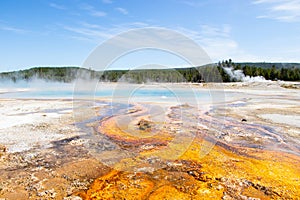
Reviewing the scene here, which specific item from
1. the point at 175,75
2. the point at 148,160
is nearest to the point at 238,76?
the point at 175,75

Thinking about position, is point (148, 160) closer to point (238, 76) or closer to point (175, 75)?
point (175, 75)

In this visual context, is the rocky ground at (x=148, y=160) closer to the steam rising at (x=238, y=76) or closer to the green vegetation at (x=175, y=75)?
the green vegetation at (x=175, y=75)

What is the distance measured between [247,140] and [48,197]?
7125mm

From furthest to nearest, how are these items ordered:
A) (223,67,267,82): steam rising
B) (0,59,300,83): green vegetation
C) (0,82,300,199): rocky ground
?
1. (223,67,267,82): steam rising
2. (0,59,300,83): green vegetation
3. (0,82,300,199): rocky ground

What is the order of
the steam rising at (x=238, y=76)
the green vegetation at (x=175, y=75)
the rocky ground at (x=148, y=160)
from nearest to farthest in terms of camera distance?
the rocky ground at (x=148, y=160)
the green vegetation at (x=175, y=75)
the steam rising at (x=238, y=76)

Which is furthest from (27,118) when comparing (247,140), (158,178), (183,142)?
(247,140)

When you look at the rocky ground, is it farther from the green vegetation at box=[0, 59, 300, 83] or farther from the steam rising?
the steam rising

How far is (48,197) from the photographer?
484cm

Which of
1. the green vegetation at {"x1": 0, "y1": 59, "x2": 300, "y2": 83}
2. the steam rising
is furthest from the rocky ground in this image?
the steam rising

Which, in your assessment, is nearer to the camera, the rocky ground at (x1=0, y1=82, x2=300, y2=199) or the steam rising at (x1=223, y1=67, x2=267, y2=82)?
the rocky ground at (x1=0, y1=82, x2=300, y2=199)

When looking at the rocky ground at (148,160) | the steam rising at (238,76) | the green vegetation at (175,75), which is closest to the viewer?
the rocky ground at (148,160)

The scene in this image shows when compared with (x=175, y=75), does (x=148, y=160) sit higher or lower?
lower

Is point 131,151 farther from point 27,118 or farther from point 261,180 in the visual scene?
point 27,118

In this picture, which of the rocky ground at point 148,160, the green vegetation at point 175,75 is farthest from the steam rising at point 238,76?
the rocky ground at point 148,160
